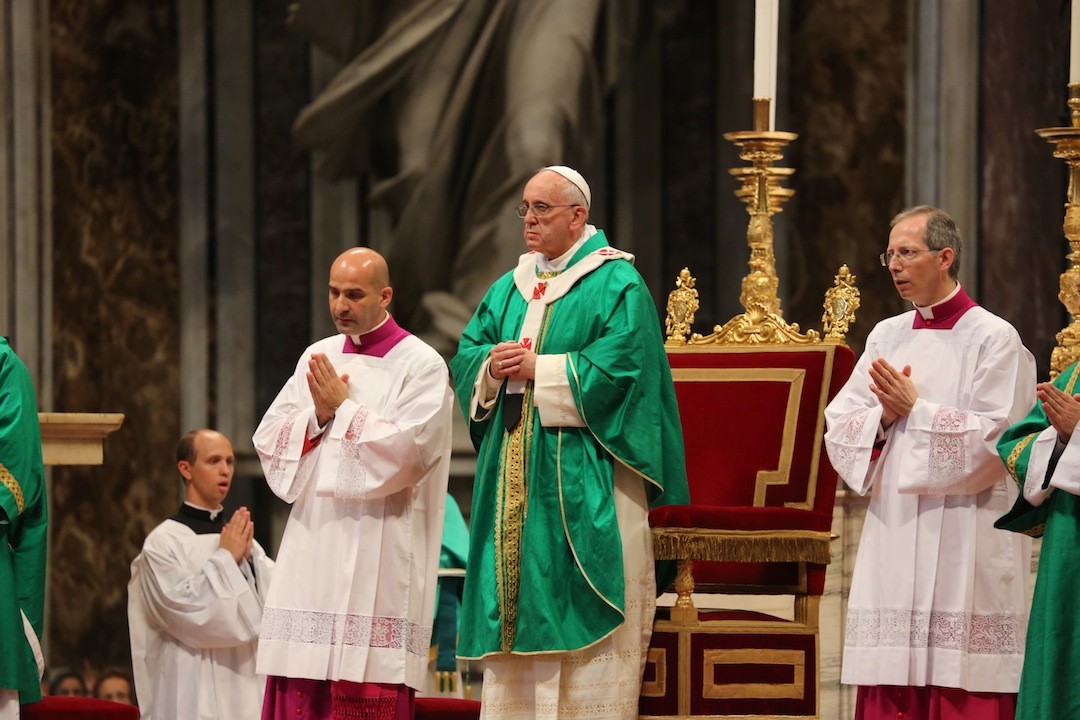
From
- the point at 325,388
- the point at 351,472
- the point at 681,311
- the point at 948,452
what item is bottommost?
the point at 351,472

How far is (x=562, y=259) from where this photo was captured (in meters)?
5.86

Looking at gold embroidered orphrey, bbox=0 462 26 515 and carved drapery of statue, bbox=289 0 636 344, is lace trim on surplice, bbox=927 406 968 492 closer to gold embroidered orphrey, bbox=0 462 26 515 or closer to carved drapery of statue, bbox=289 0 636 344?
gold embroidered orphrey, bbox=0 462 26 515

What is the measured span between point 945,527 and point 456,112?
4427 millimetres

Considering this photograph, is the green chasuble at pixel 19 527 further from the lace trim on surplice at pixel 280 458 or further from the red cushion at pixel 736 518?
the red cushion at pixel 736 518

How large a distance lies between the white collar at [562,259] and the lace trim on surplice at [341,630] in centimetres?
112

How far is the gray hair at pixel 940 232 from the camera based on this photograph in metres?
5.91

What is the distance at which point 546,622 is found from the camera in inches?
218

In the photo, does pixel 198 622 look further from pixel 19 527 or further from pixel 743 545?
pixel 743 545

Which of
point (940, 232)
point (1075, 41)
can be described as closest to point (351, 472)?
point (940, 232)

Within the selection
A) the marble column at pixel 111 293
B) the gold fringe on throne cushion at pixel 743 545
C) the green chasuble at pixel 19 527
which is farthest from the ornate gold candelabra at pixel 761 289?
the marble column at pixel 111 293

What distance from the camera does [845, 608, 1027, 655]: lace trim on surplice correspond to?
5730 millimetres

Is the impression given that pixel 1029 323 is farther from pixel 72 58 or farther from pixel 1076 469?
pixel 72 58

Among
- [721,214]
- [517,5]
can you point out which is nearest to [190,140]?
[517,5]

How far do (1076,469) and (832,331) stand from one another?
1392 mm
